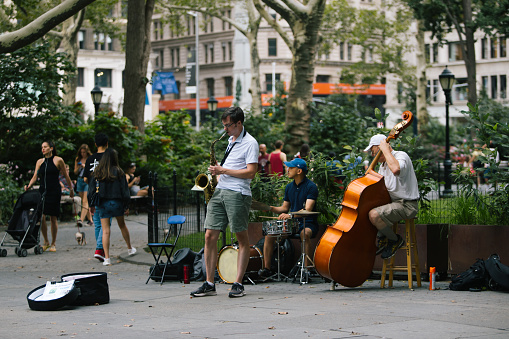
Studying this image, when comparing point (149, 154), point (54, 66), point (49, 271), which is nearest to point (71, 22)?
point (149, 154)

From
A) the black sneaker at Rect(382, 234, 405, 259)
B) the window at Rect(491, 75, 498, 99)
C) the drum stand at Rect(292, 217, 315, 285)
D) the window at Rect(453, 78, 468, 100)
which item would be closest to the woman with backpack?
the drum stand at Rect(292, 217, 315, 285)

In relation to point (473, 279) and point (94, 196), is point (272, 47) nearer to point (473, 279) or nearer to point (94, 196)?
point (94, 196)

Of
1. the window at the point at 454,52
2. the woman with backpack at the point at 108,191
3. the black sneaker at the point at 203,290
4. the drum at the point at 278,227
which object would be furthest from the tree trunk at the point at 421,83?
the black sneaker at the point at 203,290

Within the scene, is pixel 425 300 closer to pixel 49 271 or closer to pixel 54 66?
pixel 49 271

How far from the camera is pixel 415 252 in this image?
10352 millimetres

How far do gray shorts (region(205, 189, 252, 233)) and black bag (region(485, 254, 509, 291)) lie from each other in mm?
2889

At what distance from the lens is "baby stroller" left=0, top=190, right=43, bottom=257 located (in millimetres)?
14984

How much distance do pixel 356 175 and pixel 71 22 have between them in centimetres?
3061

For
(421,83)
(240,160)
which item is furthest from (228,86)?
(240,160)

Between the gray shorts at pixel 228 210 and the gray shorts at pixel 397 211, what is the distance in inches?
61.2

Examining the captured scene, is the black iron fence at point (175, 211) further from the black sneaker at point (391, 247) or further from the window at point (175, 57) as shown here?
the window at point (175, 57)

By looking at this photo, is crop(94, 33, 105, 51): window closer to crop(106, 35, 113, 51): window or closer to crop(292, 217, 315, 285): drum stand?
crop(106, 35, 113, 51): window

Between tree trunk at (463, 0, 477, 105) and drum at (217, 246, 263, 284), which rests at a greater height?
tree trunk at (463, 0, 477, 105)

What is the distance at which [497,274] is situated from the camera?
959 centimetres
